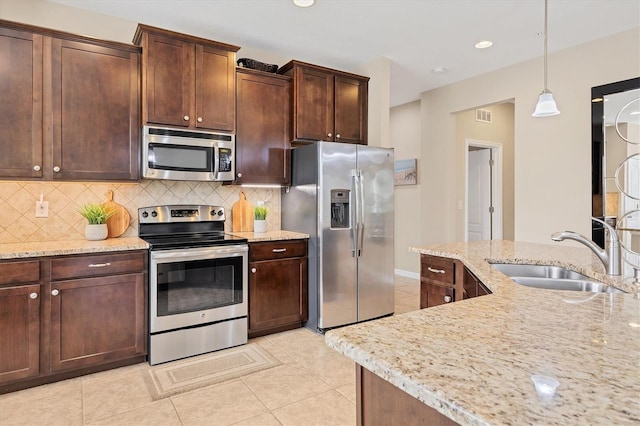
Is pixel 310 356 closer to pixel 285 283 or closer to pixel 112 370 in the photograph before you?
pixel 285 283

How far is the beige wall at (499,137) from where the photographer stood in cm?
526

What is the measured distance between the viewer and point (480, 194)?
6.09m

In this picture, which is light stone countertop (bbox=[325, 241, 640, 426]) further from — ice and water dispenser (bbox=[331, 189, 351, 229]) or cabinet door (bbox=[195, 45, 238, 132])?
cabinet door (bbox=[195, 45, 238, 132])

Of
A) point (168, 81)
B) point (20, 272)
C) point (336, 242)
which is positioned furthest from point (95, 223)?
point (336, 242)

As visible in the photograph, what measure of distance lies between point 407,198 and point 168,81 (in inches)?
153

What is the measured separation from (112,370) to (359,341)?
8.25 ft

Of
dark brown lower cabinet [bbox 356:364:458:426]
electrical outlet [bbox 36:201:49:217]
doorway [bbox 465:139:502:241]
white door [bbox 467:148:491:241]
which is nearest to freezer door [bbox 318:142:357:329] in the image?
electrical outlet [bbox 36:201:49:217]

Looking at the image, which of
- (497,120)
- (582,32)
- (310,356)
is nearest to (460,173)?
(497,120)

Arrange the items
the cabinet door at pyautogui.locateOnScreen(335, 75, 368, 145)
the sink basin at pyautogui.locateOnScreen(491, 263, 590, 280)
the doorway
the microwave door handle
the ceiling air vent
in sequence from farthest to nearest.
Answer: the doorway → the ceiling air vent → the cabinet door at pyautogui.locateOnScreen(335, 75, 368, 145) → the microwave door handle → the sink basin at pyautogui.locateOnScreen(491, 263, 590, 280)

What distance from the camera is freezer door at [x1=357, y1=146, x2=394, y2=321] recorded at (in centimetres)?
364

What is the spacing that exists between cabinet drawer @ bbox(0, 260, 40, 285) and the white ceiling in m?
2.01

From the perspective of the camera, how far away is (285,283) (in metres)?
3.45

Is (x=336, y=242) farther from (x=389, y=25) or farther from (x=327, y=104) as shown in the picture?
(x=389, y=25)

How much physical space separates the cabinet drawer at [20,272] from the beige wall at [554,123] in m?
4.44
